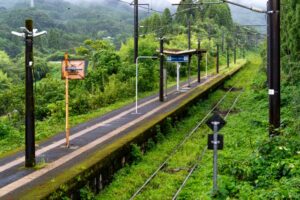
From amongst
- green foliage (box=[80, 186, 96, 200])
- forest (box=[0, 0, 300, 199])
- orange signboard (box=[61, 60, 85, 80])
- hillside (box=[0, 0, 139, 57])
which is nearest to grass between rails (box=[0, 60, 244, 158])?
forest (box=[0, 0, 300, 199])

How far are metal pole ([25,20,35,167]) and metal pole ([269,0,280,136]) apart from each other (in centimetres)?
675

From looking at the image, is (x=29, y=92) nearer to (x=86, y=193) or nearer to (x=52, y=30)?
(x=86, y=193)

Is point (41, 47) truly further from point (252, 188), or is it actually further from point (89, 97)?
point (252, 188)

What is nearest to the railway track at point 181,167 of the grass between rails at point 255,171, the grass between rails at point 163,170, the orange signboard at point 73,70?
the grass between rails at point 163,170

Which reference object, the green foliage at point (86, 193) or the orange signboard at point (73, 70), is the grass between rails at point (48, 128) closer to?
the orange signboard at point (73, 70)

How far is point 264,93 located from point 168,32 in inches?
2198

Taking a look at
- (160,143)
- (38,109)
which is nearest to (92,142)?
(160,143)

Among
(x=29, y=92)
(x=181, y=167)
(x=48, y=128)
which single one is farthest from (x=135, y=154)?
(x=48, y=128)

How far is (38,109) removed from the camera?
84.6ft

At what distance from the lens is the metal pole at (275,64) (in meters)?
13.5

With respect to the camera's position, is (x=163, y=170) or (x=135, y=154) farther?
(x=135, y=154)

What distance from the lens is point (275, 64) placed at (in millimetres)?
13656

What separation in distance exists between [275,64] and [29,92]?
6951mm

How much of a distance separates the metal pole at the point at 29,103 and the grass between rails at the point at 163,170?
2175 mm
